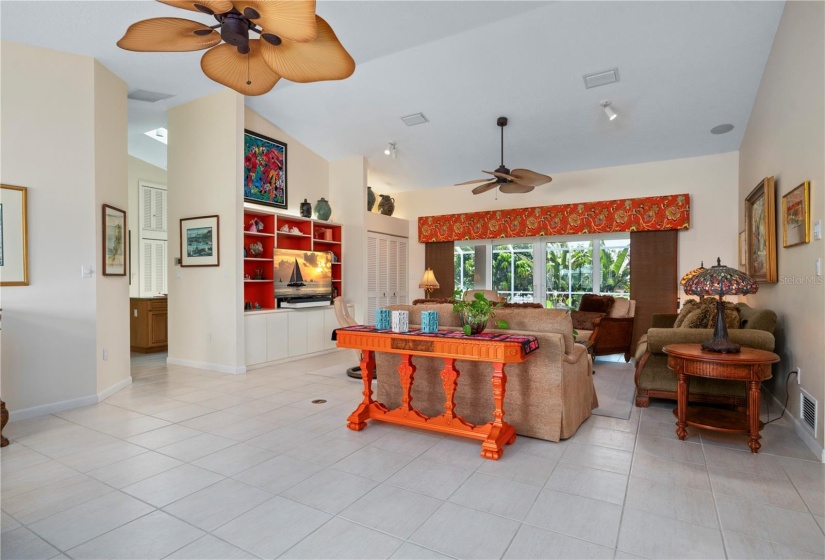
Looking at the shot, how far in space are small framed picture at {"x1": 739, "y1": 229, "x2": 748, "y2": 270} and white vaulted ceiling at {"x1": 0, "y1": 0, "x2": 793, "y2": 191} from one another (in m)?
1.36

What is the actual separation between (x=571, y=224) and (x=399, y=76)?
376cm

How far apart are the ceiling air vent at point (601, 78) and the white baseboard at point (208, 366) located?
5483mm

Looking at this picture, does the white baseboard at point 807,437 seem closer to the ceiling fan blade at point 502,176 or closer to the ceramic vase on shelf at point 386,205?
the ceiling fan blade at point 502,176

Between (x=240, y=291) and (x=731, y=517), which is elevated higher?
(x=240, y=291)

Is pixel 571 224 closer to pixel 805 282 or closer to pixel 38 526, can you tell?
pixel 805 282

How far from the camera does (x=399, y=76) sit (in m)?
5.41

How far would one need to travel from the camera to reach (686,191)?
6625 millimetres

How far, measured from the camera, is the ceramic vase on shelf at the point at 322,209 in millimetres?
7203

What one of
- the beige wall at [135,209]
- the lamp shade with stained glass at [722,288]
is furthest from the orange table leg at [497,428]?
the beige wall at [135,209]

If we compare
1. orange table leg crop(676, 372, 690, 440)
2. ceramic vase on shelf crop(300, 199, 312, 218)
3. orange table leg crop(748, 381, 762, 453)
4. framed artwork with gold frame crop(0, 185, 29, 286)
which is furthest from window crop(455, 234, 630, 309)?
framed artwork with gold frame crop(0, 185, 29, 286)

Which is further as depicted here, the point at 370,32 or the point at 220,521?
the point at 370,32

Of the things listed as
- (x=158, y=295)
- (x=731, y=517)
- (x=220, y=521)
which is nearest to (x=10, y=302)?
(x=220, y=521)

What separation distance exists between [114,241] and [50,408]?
1.73 meters

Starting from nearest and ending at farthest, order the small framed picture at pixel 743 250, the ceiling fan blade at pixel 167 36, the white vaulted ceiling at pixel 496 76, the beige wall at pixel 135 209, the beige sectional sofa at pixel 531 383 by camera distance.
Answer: the ceiling fan blade at pixel 167 36 < the beige sectional sofa at pixel 531 383 < the white vaulted ceiling at pixel 496 76 < the small framed picture at pixel 743 250 < the beige wall at pixel 135 209
